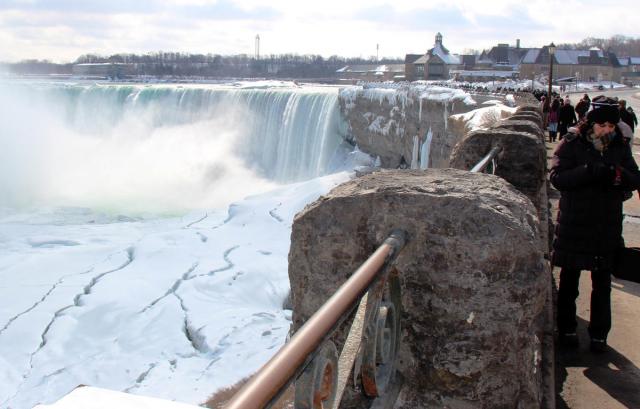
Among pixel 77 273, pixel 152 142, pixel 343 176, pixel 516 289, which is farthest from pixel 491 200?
pixel 152 142

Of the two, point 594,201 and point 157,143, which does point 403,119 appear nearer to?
point 157,143

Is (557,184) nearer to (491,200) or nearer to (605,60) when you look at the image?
(491,200)

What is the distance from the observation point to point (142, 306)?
1173 centimetres

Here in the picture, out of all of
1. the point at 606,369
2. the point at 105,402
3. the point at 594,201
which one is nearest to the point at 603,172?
the point at 594,201

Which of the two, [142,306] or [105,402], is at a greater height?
[105,402]

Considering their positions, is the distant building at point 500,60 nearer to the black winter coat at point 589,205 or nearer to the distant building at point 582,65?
the distant building at point 582,65

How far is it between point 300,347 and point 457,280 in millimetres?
727

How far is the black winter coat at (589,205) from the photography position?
326 cm

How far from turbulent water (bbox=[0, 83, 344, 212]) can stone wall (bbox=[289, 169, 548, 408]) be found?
25125mm

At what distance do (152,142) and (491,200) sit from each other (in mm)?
37135

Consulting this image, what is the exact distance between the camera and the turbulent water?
97.6 feet

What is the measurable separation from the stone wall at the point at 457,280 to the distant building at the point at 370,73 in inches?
3758

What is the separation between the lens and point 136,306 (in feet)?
38.5

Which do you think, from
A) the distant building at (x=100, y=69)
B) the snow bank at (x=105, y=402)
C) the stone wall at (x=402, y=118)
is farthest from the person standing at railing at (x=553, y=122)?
the distant building at (x=100, y=69)
